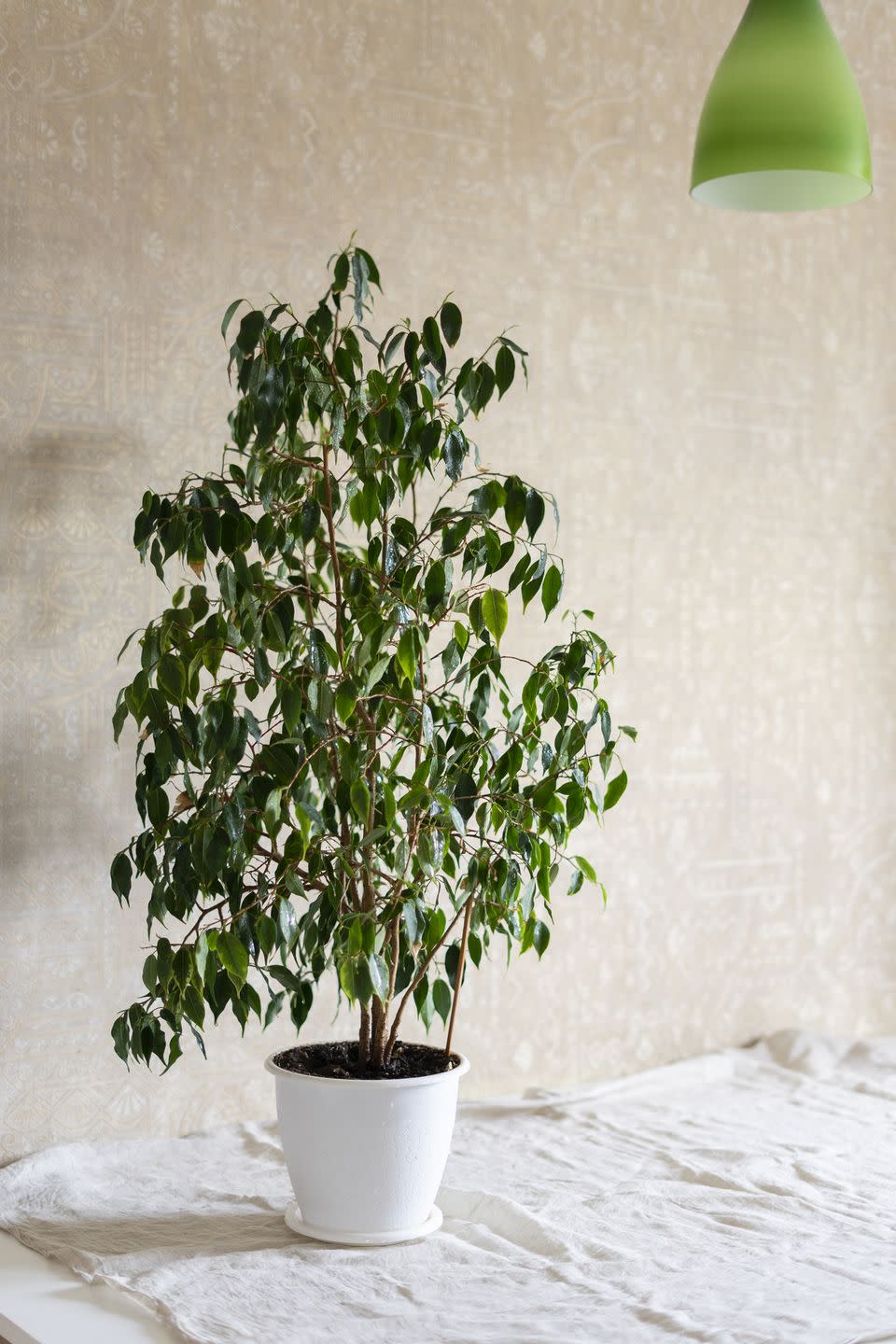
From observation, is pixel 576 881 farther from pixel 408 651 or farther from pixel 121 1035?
pixel 121 1035

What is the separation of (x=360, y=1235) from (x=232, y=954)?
1.35 ft

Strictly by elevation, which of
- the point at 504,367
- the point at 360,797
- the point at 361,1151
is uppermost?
the point at 504,367

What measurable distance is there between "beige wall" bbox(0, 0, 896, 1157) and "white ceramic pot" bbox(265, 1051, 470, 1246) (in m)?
0.50

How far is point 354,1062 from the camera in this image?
2035 millimetres

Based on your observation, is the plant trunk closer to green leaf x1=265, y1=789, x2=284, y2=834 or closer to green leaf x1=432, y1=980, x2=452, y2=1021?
green leaf x1=432, y1=980, x2=452, y2=1021

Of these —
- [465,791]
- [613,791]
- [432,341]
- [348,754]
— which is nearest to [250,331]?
[432,341]

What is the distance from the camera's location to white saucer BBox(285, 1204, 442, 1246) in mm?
1905

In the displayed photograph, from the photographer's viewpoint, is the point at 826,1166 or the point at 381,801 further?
the point at 826,1166

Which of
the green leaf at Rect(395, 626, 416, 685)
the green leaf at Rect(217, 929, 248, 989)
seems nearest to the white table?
the green leaf at Rect(217, 929, 248, 989)

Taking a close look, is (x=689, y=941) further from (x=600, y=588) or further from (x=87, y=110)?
(x=87, y=110)

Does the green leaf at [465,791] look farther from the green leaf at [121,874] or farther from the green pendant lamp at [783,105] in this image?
the green pendant lamp at [783,105]

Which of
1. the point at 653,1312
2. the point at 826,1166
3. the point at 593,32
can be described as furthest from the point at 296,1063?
the point at 593,32

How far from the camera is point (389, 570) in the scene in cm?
194

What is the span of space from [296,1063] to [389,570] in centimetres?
67
